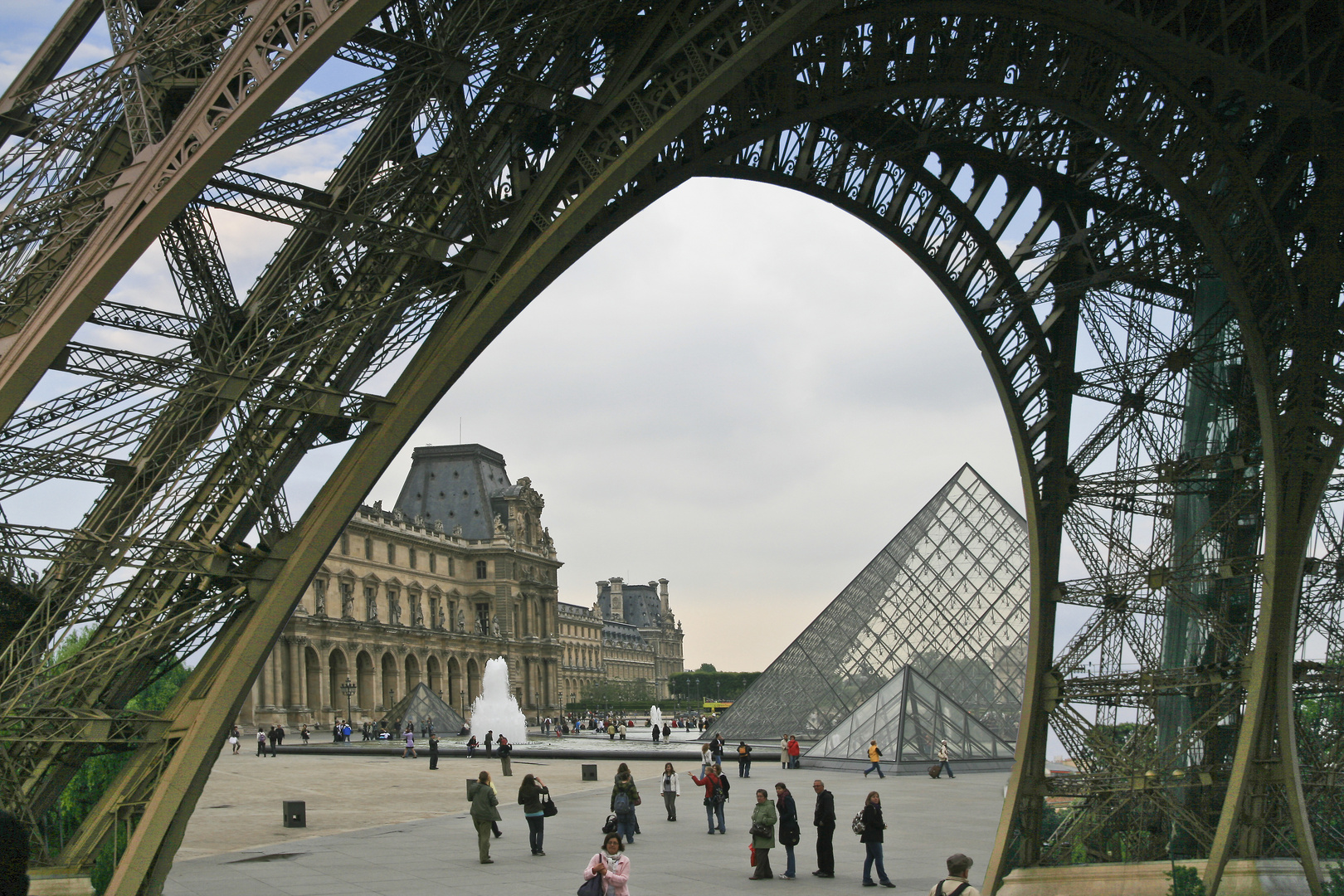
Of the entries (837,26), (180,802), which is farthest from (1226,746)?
(180,802)

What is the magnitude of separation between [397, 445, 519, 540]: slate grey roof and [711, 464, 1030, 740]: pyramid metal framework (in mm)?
64594

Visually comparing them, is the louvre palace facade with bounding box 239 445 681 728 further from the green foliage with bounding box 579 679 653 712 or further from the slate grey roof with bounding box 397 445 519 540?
the green foliage with bounding box 579 679 653 712

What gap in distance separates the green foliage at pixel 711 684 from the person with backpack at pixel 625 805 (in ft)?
381

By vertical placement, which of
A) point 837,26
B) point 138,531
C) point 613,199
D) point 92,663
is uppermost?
point 837,26

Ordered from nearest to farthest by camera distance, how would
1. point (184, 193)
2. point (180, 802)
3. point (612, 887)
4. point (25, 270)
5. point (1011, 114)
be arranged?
point (184, 193) → point (25, 270) → point (180, 802) → point (612, 887) → point (1011, 114)

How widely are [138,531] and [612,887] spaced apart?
4.09 m

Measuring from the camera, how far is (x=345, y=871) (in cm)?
1480

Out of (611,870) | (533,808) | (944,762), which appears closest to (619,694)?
(944,762)

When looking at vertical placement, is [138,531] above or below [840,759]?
above

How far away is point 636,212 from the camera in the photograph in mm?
9328

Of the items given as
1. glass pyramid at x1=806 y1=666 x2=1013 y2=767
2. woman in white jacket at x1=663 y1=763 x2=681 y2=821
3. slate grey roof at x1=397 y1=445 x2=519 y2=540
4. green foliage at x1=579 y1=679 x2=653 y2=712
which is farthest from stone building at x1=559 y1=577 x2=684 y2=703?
woman in white jacket at x1=663 y1=763 x2=681 y2=821

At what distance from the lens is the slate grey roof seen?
4414 inches

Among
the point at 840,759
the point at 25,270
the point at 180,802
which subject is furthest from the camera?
the point at 840,759

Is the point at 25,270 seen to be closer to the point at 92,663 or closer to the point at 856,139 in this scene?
the point at 92,663
